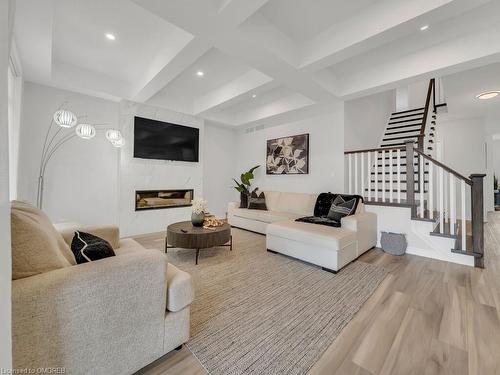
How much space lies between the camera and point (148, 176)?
4.55m

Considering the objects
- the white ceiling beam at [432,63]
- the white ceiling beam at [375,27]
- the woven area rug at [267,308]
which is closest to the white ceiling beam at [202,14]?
the white ceiling beam at [375,27]

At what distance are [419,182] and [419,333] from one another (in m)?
2.70

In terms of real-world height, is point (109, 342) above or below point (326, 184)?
below

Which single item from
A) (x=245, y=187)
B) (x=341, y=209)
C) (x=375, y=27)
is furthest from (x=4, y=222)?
(x=245, y=187)

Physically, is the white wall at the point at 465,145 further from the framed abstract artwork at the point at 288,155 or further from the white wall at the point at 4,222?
the white wall at the point at 4,222

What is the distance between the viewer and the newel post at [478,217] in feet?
8.91

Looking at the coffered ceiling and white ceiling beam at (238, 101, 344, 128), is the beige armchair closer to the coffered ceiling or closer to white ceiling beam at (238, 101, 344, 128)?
the coffered ceiling

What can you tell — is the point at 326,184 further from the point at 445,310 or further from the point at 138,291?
the point at 138,291

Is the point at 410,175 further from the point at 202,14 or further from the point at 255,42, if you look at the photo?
the point at 202,14

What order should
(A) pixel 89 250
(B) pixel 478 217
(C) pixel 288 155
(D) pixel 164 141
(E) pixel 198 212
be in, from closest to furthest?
1. (A) pixel 89 250
2. (B) pixel 478 217
3. (E) pixel 198 212
4. (D) pixel 164 141
5. (C) pixel 288 155

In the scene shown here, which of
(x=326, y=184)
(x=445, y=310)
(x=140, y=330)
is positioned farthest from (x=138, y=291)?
(x=326, y=184)

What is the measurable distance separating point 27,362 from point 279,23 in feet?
11.4

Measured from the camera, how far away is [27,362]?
92cm

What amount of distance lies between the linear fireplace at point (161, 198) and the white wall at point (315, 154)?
77.9 inches
